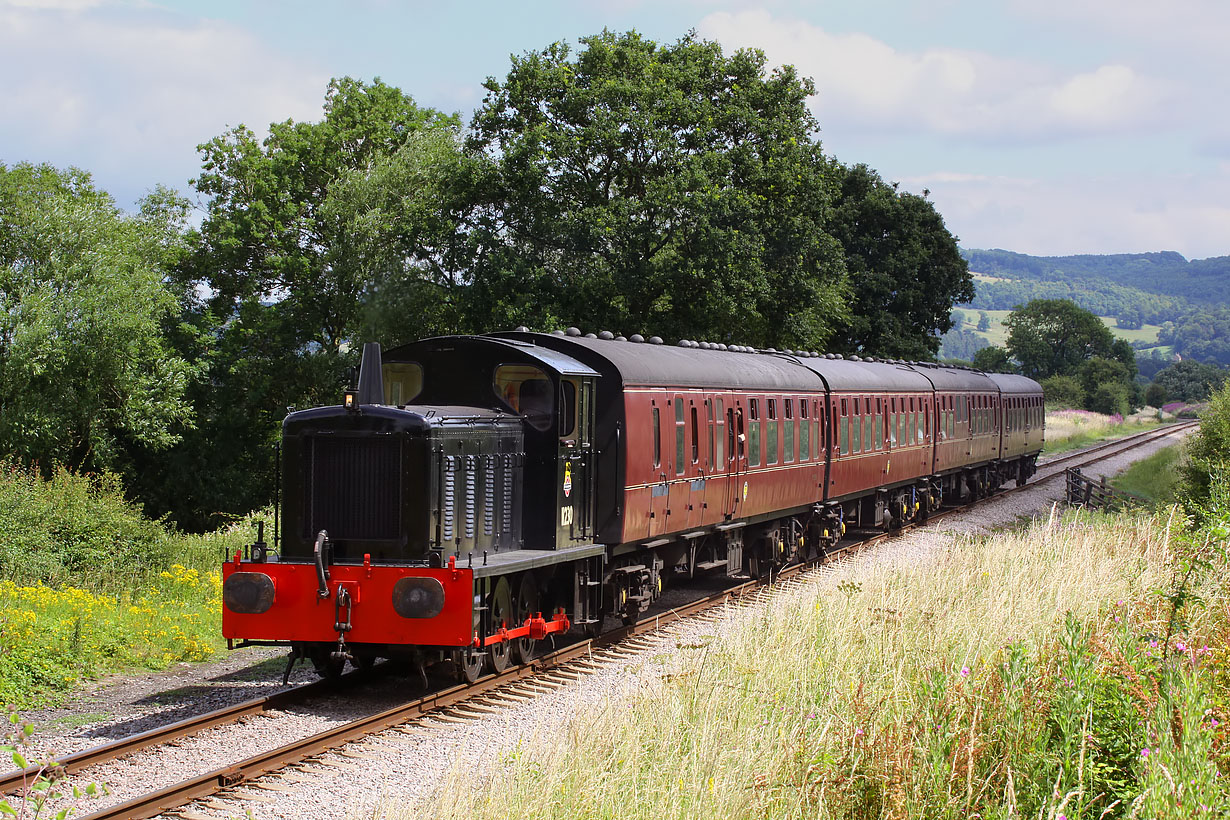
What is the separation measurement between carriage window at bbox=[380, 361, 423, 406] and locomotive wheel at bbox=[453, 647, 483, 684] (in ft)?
9.43

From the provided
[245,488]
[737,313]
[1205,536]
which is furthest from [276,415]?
[1205,536]

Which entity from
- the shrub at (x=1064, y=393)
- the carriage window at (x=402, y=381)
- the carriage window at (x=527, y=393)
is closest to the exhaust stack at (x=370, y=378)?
the carriage window at (x=402, y=381)

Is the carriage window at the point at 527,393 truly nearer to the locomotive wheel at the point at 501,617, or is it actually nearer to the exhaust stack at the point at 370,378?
the exhaust stack at the point at 370,378

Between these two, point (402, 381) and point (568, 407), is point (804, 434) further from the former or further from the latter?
point (402, 381)

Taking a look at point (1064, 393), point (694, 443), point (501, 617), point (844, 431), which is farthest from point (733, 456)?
point (1064, 393)

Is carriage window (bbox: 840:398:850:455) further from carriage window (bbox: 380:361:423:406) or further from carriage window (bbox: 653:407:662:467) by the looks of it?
carriage window (bbox: 380:361:423:406)

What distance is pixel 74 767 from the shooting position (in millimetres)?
7762

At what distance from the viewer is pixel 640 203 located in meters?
28.8

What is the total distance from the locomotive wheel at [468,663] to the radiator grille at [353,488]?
4.10ft

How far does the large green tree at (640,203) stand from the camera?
28.7 m

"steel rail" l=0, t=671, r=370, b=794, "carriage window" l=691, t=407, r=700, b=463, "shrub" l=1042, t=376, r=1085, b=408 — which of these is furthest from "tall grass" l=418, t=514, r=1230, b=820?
"shrub" l=1042, t=376, r=1085, b=408

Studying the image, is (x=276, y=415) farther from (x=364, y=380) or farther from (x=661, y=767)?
(x=661, y=767)

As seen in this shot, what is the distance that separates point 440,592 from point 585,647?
10.8ft

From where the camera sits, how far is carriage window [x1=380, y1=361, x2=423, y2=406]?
11.8 m
